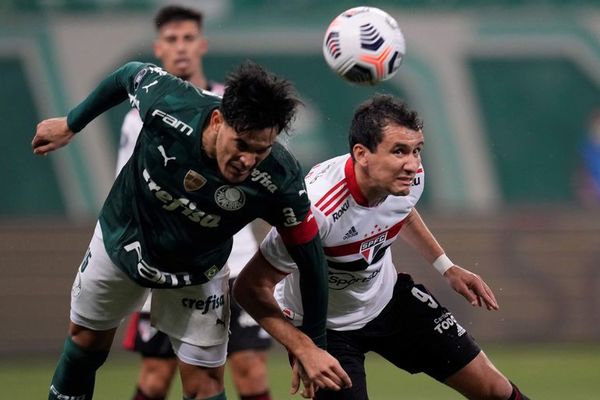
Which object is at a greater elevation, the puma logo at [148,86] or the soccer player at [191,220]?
the puma logo at [148,86]

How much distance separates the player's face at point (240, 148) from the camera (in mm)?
5426

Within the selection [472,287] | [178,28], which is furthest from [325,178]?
[178,28]

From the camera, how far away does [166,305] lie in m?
6.42

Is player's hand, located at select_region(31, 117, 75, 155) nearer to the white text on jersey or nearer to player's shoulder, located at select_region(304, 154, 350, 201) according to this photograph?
the white text on jersey

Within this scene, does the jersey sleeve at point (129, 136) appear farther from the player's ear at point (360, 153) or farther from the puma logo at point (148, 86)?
the player's ear at point (360, 153)

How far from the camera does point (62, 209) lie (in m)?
14.1

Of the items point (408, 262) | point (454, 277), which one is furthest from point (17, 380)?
point (454, 277)

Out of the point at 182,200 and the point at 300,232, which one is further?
the point at 182,200

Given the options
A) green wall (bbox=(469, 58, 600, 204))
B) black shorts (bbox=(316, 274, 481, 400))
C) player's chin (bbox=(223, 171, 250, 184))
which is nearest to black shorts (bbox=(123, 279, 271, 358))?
black shorts (bbox=(316, 274, 481, 400))

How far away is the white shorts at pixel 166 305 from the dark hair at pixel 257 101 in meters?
1.09

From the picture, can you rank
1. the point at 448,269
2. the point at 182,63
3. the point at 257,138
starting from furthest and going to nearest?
the point at 182,63, the point at 448,269, the point at 257,138

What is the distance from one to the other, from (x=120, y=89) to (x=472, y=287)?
1.94 m

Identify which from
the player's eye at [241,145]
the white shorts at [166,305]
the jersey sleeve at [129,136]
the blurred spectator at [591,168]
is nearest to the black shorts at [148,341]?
the jersey sleeve at [129,136]

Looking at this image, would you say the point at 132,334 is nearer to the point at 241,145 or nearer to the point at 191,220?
the point at 191,220
